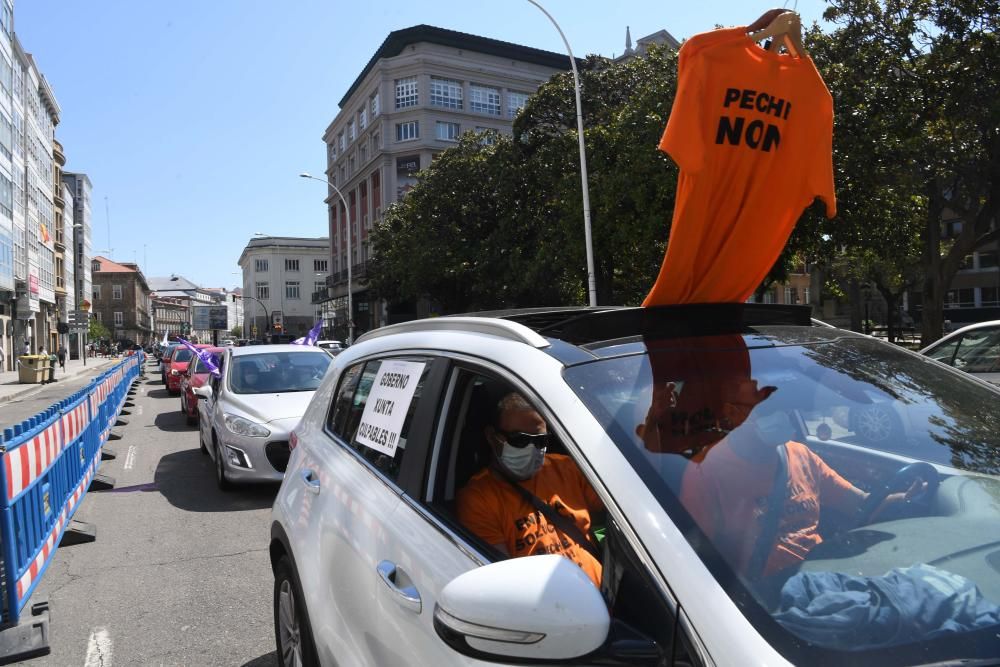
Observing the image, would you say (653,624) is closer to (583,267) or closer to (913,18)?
(913,18)

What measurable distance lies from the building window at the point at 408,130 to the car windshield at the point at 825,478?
196 feet

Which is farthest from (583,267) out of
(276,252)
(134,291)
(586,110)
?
(134,291)

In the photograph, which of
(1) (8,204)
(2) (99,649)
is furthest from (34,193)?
(2) (99,649)

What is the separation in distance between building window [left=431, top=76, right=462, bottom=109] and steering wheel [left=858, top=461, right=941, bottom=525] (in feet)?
199

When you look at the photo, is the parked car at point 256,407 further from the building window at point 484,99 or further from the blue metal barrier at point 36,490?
the building window at point 484,99

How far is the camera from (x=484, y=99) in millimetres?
61562

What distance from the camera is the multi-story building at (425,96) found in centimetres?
5897

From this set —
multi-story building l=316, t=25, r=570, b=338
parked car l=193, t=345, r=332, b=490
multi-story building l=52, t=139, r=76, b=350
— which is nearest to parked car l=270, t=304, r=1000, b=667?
parked car l=193, t=345, r=332, b=490

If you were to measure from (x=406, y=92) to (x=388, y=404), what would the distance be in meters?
60.9

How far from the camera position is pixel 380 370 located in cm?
293

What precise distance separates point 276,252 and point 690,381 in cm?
12010

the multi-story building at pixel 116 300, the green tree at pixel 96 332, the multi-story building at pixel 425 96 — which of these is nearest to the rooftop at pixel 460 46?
the multi-story building at pixel 425 96

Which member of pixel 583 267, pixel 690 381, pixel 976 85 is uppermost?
pixel 976 85

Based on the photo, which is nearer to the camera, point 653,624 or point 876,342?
point 653,624
